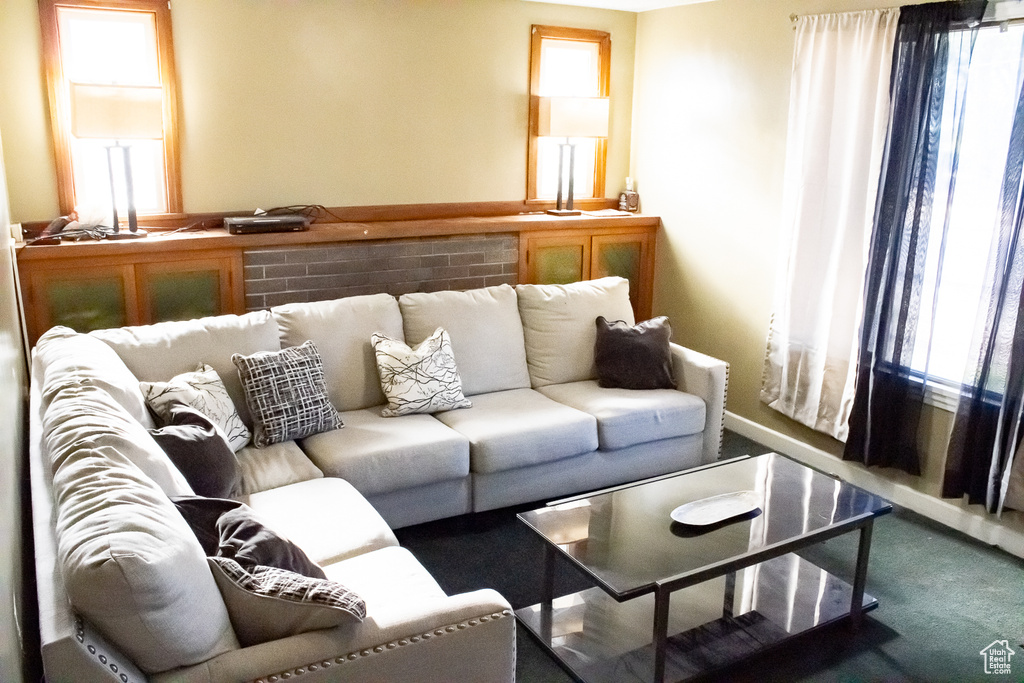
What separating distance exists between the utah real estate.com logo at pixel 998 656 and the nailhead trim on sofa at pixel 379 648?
5.71 ft

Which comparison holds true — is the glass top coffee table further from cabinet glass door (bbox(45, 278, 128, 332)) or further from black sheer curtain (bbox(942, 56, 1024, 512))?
cabinet glass door (bbox(45, 278, 128, 332))

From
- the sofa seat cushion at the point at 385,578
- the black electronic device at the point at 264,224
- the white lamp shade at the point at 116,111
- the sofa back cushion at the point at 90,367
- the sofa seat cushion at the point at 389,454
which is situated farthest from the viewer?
the black electronic device at the point at 264,224

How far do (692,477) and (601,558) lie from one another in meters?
0.73

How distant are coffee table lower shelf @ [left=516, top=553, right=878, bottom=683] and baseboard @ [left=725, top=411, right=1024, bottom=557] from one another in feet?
2.62

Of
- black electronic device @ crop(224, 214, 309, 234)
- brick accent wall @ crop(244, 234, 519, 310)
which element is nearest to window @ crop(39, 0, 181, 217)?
black electronic device @ crop(224, 214, 309, 234)

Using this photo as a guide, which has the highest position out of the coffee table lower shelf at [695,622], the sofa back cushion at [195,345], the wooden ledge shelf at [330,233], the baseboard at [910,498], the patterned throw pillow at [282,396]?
the wooden ledge shelf at [330,233]

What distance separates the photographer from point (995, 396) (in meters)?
3.29

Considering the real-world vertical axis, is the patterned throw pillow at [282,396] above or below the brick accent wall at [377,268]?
below

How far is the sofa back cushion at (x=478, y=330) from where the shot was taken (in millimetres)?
3816

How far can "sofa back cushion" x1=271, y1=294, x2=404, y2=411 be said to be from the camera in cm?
355

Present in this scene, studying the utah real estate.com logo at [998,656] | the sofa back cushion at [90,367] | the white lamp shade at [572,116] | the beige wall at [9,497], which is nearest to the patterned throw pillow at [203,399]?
the sofa back cushion at [90,367]

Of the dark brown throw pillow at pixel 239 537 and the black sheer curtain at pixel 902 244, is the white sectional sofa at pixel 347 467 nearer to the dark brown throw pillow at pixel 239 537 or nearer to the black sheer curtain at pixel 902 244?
the dark brown throw pillow at pixel 239 537

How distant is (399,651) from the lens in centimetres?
181

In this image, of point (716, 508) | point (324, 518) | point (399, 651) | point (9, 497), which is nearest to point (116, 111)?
point (324, 518)
